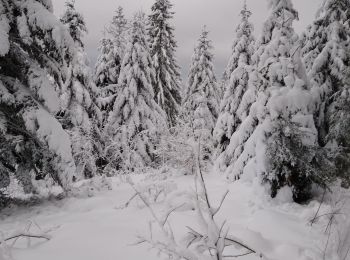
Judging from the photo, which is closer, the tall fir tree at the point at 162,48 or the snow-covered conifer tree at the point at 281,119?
the snow-covered conifer tree at the point at 281,119

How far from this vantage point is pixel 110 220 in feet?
19.8

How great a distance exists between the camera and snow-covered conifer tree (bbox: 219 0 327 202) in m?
8.55

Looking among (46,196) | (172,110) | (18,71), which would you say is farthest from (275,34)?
(172,110)

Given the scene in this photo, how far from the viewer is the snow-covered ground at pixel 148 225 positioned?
14.7 feet

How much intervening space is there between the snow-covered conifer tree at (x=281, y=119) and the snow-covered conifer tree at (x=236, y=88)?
3289mm

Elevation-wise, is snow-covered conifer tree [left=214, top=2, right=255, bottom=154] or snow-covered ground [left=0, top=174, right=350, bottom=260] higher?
snow-covered conifer tree [left=214, top=2, right=255, bottom=154]

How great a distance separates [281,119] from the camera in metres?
8.86

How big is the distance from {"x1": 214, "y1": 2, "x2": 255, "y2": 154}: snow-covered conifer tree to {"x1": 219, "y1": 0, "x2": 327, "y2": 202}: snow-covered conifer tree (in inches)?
129

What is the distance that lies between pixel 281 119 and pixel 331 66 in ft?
17.6

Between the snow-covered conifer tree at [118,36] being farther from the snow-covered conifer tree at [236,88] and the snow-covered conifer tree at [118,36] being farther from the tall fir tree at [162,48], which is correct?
the snow-covered conifer tree at [236,88]

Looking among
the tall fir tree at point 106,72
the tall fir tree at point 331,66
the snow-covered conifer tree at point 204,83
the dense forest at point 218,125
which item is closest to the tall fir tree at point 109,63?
the tall fir tree at point 106,72

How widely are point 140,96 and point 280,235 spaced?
16.2 metres

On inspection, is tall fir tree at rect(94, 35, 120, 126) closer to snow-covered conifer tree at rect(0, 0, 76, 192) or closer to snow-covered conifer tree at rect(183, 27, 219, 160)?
snow-covered conifer tree at rect(183, 27, 219, 160)

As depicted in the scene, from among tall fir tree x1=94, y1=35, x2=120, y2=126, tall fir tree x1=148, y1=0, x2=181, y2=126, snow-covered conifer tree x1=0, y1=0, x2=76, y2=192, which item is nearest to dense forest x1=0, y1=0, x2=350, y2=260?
snow-covered conifer tree x1=0, y1=0, x2=76, y2=192
